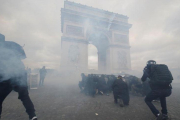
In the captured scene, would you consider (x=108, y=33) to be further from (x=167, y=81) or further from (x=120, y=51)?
(x=167, y=81)

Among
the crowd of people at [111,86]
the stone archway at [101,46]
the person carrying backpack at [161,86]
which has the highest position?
the stone archway at [101,46]

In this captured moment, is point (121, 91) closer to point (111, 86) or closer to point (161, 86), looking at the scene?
point (111, 86)

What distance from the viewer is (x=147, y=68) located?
8.59ft

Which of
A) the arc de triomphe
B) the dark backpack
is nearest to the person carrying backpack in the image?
the dark backpack

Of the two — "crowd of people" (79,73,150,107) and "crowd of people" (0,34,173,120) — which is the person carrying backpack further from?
"crowd of people" (79,73,150,107)

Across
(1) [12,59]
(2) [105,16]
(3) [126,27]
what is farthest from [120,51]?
(1) [12,59]

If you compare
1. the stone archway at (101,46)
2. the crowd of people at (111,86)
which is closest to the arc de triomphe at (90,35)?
the stone archway at (101,46)

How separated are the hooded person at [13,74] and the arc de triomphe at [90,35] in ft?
47.8

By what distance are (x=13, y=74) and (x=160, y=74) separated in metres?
3.35

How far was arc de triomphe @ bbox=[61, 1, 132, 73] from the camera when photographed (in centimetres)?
1750

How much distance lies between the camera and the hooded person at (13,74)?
180cm

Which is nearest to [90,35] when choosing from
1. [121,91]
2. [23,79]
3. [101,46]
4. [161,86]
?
[101,46]

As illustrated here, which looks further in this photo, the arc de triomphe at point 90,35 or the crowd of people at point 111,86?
the arc de triomphe at point 90,35

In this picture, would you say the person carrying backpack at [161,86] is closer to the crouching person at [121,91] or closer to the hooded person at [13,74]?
the crouching person at [121,91]
